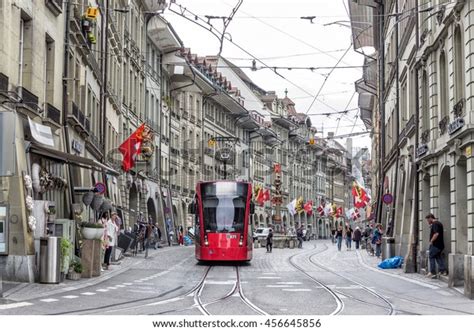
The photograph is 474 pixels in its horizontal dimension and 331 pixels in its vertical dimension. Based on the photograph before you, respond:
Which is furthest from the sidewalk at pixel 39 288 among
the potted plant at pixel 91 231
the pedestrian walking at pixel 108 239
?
the pedestrian walking at pixel 108 239

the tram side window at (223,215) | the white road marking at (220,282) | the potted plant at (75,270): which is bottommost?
the white road marking at (220,282)

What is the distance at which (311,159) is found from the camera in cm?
8100

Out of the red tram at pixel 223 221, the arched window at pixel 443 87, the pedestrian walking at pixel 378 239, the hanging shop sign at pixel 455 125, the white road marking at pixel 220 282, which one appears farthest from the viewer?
the pedestrian walking at pixel 378 239

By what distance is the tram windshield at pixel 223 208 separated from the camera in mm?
28500

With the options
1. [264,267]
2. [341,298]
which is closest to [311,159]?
[264,267]

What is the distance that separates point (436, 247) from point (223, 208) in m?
9.09

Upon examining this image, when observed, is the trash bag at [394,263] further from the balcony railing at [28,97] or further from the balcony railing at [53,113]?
the balcony railing at [28,97]

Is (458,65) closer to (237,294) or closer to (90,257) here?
(237,294)

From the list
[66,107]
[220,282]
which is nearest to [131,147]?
[66,107]

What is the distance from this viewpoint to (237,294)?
1692 centimetres

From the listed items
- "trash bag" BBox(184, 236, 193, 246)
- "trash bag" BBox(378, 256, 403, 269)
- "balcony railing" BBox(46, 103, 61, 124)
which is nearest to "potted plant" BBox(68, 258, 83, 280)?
"balcony railing" BBox(46, 103, 61, 124)

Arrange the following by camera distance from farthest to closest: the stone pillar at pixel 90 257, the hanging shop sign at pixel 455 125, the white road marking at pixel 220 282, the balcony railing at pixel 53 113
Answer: the balcony railing at pixel 53 113 < the white road marking at pixel 220 282 < the stone pillar at pixel 90 257 < the hanging shop sign at pixel 455 125
